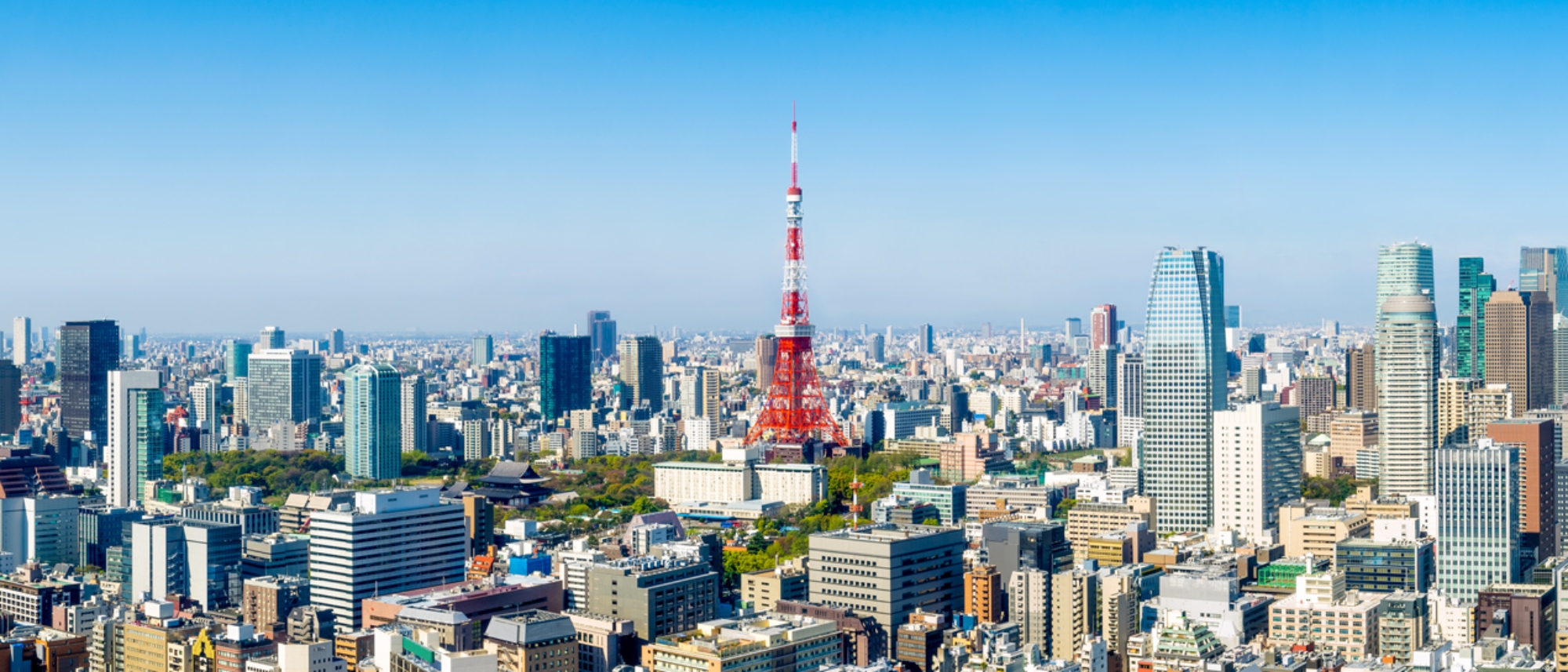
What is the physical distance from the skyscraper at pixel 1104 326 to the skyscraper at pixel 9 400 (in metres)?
31.5

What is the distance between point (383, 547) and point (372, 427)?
15.7 meters

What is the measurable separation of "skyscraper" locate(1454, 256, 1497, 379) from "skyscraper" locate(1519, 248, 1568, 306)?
15.5 ft

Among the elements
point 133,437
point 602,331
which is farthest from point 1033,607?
point 602,331

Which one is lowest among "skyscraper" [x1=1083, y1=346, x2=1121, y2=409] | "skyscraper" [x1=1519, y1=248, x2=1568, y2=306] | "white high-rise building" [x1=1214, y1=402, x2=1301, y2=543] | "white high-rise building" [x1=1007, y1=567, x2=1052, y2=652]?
"white high-rise building" [x1=1007, y1=567, x2=1052, y2=652]

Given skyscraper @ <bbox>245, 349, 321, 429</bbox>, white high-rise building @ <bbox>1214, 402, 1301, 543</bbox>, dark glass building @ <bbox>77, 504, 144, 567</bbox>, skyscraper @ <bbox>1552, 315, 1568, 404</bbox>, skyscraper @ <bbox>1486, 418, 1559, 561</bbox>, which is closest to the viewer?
skyscraper @ <bbox>1486, 418, 1559, 561</bbox>

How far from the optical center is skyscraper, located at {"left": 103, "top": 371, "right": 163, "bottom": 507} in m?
27.7

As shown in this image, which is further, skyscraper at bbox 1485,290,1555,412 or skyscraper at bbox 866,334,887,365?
skyscraper at bbox 866,334,887,365

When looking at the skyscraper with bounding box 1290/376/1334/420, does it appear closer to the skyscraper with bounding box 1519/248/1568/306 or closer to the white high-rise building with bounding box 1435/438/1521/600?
the skyscraper with bounding box 1519/248/1568/306

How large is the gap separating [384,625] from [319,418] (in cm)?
2958

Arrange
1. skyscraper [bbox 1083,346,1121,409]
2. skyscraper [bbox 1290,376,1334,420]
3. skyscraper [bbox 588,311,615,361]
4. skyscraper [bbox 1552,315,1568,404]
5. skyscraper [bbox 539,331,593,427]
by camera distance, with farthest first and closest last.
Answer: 1. skyscraper [bbox 588,311,615,361]
2. skyscraper [bbox 539,331,593,427]
3. skyscraper [bbox 1083,346,1121,409]
4. skyscraper [bbox 1290,376,1334,420]
5. skyscraper [bbox 1552,315,1568,404]

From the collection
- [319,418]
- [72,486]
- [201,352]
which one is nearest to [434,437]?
[319,418]

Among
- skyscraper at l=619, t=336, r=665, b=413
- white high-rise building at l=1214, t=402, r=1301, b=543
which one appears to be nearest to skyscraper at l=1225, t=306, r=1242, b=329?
skyscraper at l=619, t=336, r=665, b=413

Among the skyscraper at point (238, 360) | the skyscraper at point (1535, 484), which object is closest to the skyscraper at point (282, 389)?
the skyscraper at point (238, 360)

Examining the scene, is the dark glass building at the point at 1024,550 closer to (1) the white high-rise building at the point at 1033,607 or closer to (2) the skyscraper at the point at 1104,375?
(1) the white high-rise building at the point at 1033,607
